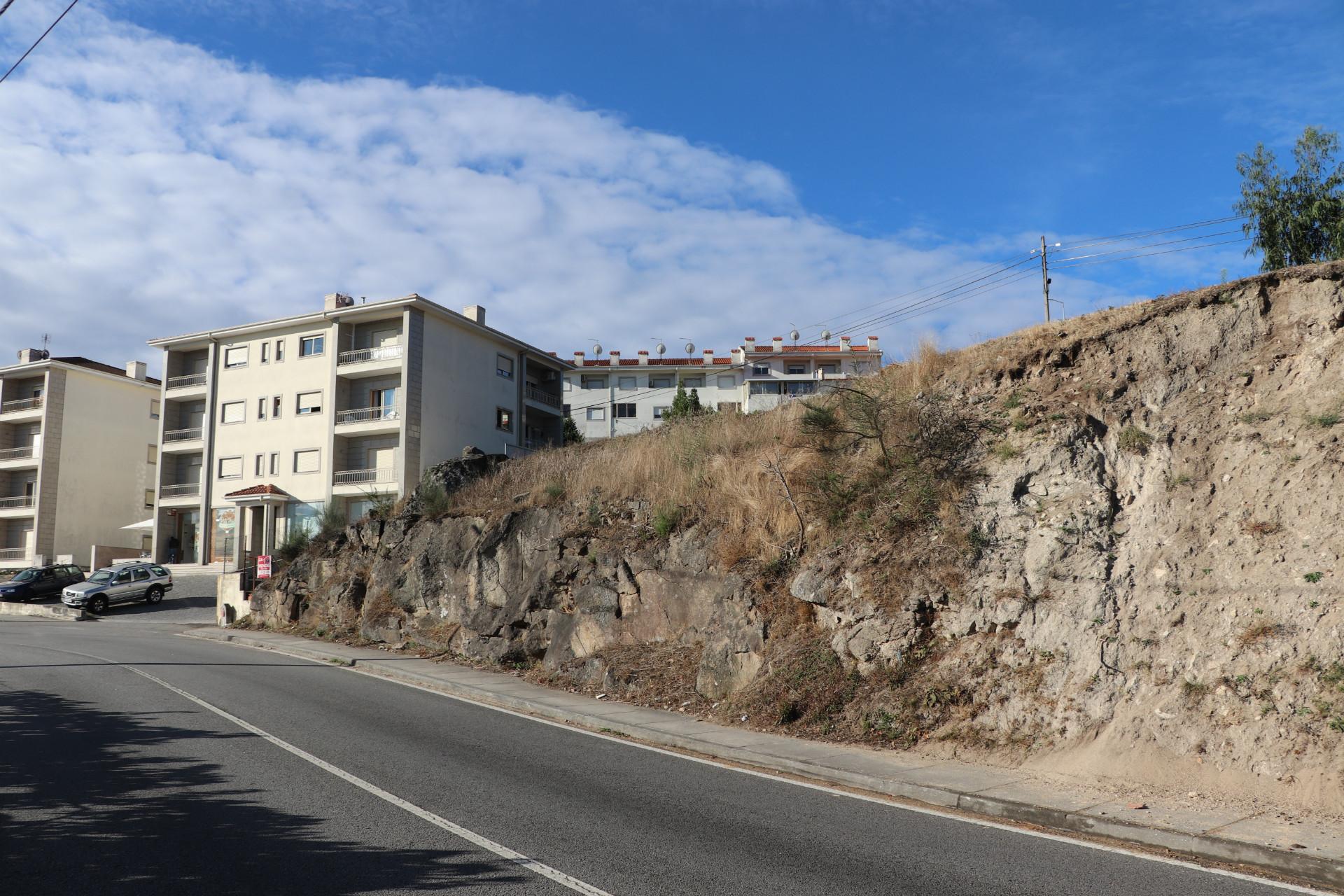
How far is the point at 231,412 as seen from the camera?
45281 mm

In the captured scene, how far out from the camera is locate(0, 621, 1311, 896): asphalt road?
5500 millimetres

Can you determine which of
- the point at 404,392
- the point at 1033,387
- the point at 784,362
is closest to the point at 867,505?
the point at 1033,387

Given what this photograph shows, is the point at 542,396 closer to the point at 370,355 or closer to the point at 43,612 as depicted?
the point at 370,355

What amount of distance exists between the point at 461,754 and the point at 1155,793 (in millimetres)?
6343

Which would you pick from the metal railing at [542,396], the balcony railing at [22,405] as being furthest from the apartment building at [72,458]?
the metal railing at [542,396]

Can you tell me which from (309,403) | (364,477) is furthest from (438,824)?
(309,403)

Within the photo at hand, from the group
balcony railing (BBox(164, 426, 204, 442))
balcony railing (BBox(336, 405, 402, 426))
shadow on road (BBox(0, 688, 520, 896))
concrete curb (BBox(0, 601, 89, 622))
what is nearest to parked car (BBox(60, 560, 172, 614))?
concrete curb (BBox(0, 601, 89, 622))

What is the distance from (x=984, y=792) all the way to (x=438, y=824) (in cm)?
446

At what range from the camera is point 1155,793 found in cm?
770

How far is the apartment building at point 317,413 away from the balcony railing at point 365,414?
69 millimetres

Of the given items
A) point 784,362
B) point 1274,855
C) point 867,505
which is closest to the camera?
point 1274,855

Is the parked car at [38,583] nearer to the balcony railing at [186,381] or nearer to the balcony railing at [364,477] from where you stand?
the balcony railing at [364,477]

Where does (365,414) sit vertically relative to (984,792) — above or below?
above

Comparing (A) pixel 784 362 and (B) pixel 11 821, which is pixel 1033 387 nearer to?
(B) pixel 11 821
